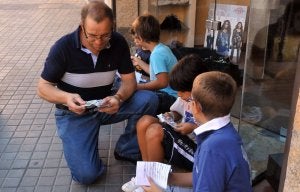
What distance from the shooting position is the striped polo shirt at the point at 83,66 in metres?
3.07

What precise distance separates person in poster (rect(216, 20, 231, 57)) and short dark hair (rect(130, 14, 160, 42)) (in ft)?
3.99

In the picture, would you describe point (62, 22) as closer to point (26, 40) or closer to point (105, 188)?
point (26, 40)

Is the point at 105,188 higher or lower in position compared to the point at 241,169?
lower

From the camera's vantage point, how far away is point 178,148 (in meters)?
2.83

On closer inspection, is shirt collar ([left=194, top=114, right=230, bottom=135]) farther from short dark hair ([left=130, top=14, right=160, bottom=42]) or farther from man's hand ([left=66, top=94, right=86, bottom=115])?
short dark hair ([left=130, top=14, right=160, bottom=42])

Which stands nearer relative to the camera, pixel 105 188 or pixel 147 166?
pixel 147 166

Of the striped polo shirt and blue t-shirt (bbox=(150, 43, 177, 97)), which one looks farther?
blue t-shirt (bbox=(150, 43, 177, 97))

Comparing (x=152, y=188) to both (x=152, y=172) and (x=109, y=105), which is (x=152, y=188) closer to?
(x=152, y=172)

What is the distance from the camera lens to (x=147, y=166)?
7.77 ft

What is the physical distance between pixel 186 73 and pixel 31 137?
1928mm

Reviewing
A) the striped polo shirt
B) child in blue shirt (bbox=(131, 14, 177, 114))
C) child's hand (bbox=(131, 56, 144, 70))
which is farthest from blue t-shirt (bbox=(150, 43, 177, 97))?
child's hand (bbox=(131, 56, 144, 70))

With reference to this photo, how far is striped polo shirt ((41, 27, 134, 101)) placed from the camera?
3.07 meters

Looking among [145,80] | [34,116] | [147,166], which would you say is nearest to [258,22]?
[145,80]

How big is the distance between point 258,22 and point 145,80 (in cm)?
122
